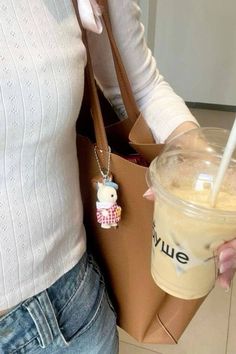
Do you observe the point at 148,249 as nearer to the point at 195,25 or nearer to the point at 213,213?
the point at 213,213

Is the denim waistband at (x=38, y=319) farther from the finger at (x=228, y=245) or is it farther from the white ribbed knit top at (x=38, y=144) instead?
the finger at (x=228, y=245)

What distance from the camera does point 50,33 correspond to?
1.74 feet

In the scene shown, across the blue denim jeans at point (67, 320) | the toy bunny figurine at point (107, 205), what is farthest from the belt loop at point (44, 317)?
the toy bunny figurine at point (107, 205)

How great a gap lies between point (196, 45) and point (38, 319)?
9.10ft

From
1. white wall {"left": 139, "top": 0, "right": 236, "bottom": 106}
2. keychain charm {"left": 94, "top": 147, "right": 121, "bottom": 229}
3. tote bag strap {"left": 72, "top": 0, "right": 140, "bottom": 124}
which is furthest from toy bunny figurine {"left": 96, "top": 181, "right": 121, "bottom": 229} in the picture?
white wall {"left": 139, "top": 0, "right": 236, "bottom": 106}

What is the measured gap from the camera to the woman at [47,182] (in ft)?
1.62

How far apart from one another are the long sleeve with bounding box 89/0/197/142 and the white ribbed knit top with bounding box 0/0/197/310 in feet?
0.36

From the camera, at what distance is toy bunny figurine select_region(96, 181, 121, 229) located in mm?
618

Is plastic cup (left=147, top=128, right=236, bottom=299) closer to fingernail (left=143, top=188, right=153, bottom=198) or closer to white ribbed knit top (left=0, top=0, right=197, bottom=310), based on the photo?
fingernail (left=143, top=188, right=153, bottom=198)

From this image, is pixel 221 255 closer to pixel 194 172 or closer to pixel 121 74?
pixel 194 172

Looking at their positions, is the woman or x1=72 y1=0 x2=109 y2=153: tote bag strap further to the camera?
x1=72 y1=0 x2=109 y2=153: tote bag strap

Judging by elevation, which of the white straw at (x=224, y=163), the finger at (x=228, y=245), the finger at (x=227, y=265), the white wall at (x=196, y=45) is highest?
the white straw at (x=224, y=163)

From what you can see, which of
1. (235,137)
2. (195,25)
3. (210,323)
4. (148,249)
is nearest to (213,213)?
(235,137)

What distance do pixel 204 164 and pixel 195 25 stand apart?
2.62 m
